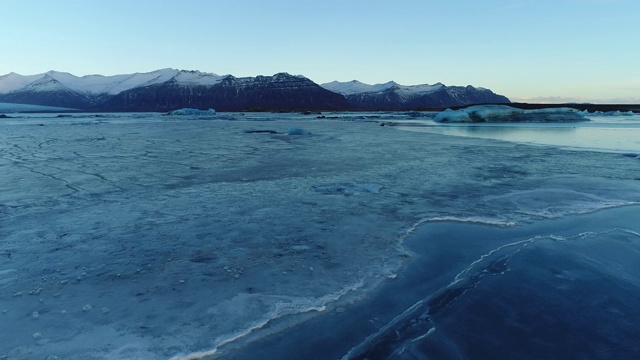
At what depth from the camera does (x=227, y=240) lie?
15.1ft

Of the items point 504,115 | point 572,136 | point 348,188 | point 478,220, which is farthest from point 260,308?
point 504,115

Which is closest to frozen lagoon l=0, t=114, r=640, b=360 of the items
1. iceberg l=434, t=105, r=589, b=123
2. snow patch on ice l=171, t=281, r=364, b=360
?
snow patch on ice l=171, t=281, r=364, b=360

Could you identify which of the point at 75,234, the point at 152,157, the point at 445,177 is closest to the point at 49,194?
the point at 75,234

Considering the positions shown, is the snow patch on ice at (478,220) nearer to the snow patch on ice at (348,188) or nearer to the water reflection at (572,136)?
the snow patch on ice at (348,188)

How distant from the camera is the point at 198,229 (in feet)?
16.2

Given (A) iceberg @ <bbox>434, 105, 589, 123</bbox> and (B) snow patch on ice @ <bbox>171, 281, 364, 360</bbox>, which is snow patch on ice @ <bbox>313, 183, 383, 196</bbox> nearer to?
(B) snow patch on ice @ <bbox>171, 281, 364, 360</bbox>

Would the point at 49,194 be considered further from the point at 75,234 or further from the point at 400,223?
the point at 400,223

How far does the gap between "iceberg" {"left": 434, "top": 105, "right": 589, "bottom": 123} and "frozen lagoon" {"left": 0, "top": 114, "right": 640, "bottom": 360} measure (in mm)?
29032

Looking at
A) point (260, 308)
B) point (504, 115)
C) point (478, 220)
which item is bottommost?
point (260, 308)

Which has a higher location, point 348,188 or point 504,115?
point 504,115

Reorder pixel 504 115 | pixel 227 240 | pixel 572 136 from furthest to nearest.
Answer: pixel 504 115 < pixel 572 136 < pixel 227 240

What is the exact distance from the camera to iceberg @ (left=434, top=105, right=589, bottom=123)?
37500mm

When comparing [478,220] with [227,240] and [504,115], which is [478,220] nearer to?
[227,240]

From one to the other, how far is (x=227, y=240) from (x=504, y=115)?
4049 cm
